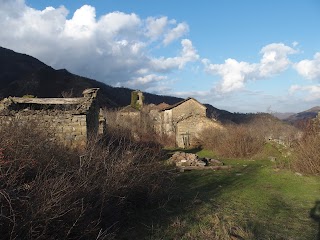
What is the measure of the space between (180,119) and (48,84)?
36.2m

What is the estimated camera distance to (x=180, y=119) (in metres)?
34.8

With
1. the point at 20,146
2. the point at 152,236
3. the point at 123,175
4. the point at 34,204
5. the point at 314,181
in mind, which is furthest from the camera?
the point at 314,181

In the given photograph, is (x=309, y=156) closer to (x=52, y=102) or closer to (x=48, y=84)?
(x=52, y=102)

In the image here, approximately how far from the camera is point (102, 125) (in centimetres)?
2062

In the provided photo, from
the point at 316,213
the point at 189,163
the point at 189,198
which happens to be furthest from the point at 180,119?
the point at 316,213

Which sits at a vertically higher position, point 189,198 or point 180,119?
point 180,119

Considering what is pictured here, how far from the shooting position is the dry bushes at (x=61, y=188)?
14.9ft

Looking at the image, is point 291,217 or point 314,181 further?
point 314,181

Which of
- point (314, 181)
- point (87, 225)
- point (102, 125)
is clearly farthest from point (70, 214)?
point (102, 125)

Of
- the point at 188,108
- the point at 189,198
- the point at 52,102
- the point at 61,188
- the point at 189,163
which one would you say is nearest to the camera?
the point at 61,188

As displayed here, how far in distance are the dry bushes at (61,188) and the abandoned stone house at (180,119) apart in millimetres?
22792

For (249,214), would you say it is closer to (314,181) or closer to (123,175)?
(123,175)

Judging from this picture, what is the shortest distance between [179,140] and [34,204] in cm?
2797

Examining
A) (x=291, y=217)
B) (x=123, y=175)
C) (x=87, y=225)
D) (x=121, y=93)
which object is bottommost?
(x=291, y=217)
